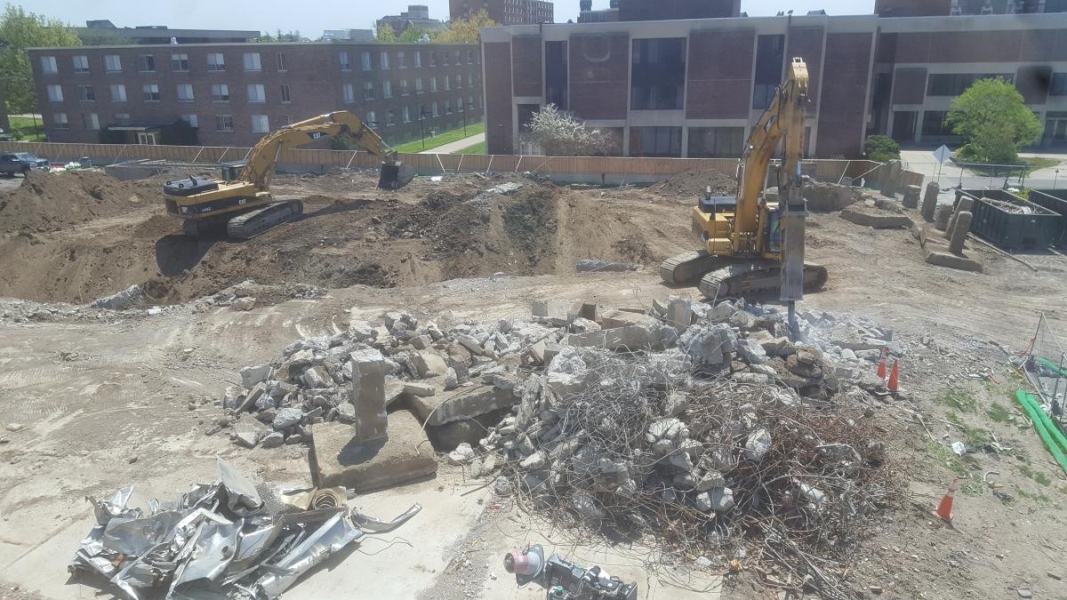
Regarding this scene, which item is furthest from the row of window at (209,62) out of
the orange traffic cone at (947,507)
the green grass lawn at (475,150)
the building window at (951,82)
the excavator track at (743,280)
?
the orange traffic cone at (947,507)

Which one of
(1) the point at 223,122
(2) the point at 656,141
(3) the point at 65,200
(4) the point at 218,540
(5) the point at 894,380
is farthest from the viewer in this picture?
(1) the point at 223,122

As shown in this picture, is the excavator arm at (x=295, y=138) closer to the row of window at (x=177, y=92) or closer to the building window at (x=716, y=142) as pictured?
the building window at (x=716, y=142)

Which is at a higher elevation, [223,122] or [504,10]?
[504,10]

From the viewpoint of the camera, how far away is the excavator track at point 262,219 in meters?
24.2

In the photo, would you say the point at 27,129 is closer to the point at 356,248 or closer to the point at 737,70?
the point at 356,248

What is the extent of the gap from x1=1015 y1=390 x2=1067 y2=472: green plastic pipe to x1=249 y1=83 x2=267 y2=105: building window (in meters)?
48.1

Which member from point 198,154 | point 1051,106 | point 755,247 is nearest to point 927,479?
point 755,247

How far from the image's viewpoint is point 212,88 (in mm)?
50688

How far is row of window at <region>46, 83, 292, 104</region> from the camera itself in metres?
49.9

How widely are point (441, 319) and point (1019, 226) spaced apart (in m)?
17.9

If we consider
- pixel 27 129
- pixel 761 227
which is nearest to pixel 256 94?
pixel 27 129

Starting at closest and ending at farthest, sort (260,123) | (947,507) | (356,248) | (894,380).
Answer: (947,507) < (894,380) < (356,248) < (260,123)

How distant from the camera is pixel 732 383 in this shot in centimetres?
1081

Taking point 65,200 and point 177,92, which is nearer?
point 65,200
